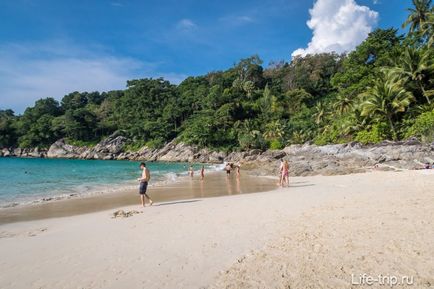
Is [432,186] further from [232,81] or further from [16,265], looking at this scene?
[232,81]

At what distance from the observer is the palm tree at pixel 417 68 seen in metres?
31.2

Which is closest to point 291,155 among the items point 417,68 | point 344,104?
point 344,104

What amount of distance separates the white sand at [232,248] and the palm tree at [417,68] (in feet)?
96.8

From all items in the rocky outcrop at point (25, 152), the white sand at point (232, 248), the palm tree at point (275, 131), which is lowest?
the white sand at point (232, 248)

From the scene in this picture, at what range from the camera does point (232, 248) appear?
5.60 meters

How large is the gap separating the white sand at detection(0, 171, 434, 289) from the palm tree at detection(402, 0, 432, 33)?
48124mm

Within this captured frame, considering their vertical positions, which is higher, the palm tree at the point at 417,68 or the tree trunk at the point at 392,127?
the palm tree at the point at 417,68

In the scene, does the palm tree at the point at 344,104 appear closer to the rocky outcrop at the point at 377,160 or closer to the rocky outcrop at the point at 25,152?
the rocky outcrop at the point at 377,160

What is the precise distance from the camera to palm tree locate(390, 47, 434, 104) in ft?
102

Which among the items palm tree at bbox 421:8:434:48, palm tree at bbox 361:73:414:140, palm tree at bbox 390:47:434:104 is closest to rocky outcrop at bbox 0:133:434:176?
palm tree at bbox 361:73:414:140

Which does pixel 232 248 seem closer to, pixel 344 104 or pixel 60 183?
pixel 60 183

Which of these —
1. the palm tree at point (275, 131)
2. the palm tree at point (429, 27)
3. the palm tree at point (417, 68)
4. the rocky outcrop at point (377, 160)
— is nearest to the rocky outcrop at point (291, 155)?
A: the rocky outcrop at point (377, 160)

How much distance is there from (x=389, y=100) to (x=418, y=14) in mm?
23648

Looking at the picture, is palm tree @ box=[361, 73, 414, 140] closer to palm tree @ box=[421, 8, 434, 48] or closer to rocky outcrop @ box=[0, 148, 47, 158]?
palm tree @ box=[421, 8, 434, 48]
